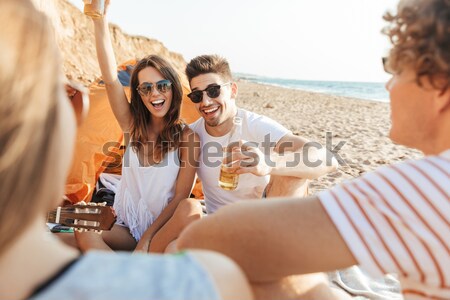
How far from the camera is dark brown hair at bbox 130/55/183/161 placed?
3.04m

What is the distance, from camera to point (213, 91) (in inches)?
124

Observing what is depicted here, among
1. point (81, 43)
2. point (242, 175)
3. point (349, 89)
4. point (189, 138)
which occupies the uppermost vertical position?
point (81, 43)

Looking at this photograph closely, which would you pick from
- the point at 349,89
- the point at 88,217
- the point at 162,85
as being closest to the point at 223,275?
the point at 88,217

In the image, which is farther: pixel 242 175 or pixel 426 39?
pixel 242 175

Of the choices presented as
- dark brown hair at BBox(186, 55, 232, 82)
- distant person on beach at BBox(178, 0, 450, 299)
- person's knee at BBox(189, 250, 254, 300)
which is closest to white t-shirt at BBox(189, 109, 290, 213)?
dark brown hair at BBox(186, 55, 232, 82)

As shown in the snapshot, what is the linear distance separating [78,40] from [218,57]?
15.9 metres

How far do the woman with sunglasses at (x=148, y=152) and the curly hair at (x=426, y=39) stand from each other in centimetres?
195

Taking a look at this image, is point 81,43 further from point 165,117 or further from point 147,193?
point 147,193

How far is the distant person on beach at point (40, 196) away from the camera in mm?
668

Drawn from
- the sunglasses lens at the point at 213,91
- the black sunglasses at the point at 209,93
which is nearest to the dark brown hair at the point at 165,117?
the black sunglasses at the point at 209,93

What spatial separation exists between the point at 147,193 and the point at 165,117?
0.57 m

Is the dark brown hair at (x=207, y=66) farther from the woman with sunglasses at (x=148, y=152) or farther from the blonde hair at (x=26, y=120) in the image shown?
the blonde hair at (x=26, y=120)

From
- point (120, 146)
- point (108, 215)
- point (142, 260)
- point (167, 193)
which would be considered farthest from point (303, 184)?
point (120, 146)

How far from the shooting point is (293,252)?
118 centimetres
